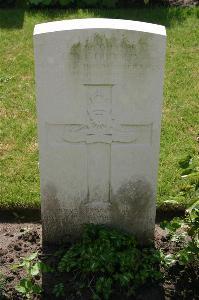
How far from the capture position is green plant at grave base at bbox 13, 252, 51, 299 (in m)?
3.47

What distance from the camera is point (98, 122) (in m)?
3.54

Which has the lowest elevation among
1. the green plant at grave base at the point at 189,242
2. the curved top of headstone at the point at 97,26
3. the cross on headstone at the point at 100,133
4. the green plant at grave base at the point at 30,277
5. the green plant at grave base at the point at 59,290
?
the green plant at grave base at the point at 59,290

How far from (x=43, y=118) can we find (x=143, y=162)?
28.6 inches

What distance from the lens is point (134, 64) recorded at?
11.0 feet

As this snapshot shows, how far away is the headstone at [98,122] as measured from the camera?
3299mm

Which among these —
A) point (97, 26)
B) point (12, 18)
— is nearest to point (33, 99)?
point (12, 18)

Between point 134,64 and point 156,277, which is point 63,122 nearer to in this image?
point 134,64

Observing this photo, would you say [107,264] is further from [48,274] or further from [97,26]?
[97,26]

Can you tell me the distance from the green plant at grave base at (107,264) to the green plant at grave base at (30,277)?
18 centimetres

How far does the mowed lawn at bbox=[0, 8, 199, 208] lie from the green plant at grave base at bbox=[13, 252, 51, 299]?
845 millimetres

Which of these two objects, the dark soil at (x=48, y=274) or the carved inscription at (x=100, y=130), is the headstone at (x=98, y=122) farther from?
the dark soil at (x=48, y=274)

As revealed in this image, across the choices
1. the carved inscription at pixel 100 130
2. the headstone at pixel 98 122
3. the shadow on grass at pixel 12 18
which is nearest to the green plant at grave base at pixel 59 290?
the headstone at pixel 98 122

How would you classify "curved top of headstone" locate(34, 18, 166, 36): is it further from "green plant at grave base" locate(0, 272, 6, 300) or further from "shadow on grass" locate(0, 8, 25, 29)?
"shadow on grass" locate(0, 8, 25, 29)

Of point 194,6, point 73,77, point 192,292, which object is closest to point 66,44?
point 73,77
